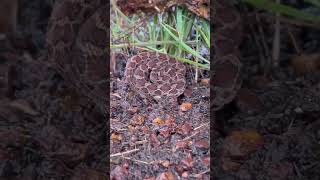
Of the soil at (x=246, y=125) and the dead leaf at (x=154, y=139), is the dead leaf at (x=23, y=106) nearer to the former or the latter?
the soil at (x=246, y=125)

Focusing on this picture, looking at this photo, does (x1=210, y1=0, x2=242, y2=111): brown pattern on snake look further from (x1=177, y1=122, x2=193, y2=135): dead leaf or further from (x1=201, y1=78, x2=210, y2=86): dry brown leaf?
(x1=177, y1=122, x2=193, y2=135): dead leaf

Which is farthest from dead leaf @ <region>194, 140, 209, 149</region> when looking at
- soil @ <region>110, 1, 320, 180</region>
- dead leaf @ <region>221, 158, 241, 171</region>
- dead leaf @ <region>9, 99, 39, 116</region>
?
dead leaf @ <region>9, 99, 39, 116</region>

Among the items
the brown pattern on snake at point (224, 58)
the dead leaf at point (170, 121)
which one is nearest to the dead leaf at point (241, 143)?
the brown pattern on snake at point (224, 58)

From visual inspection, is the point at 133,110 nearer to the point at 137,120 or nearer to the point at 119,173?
the point at 137,120

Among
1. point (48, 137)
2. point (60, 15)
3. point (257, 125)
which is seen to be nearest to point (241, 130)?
point (257, 125)

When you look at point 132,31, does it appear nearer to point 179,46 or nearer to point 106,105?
point 179,46
